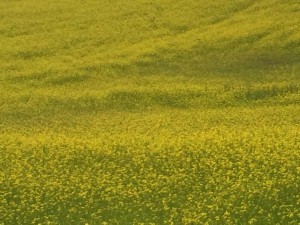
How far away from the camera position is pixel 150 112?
100 ft

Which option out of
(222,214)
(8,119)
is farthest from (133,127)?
(222,214)

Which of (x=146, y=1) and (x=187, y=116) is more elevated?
(x=146, y=1)

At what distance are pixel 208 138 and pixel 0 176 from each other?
29.9 feet

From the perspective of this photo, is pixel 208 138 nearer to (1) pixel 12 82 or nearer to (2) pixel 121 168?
(2) pixel 121 168

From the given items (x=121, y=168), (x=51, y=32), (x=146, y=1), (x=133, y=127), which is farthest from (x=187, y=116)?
(x=146, y=1)

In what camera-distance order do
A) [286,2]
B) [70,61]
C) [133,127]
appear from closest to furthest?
[133,127] < [70,61] < [286,2]

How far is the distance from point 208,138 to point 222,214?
618 cm

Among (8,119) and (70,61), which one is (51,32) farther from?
(8,119)

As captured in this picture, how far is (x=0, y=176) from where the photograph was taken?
22953mm

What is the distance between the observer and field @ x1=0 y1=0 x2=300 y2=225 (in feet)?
66.4

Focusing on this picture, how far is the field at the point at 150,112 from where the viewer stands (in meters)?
20.2

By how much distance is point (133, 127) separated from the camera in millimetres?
28000

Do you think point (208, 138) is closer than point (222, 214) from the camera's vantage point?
No

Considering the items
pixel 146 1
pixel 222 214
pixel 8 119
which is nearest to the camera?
pixel 222 214
